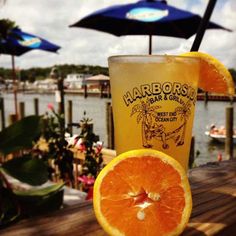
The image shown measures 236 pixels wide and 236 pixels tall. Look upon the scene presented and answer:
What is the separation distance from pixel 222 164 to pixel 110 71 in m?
0.57

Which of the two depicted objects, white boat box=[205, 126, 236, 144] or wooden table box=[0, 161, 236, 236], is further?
white boat box=[205, 126, 236, 144]

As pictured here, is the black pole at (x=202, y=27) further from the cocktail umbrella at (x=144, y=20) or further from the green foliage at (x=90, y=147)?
the cocktail umbrella at (x=144, y=20)

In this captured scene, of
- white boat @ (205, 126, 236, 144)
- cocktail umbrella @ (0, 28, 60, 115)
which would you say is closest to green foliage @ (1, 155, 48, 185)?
cocktail umbrella @ (0, 28, 60, 115)

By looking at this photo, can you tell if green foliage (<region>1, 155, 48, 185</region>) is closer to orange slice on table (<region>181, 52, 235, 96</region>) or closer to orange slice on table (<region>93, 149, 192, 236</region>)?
orange slice on table (<region>181, 52, 235, 96</region>)

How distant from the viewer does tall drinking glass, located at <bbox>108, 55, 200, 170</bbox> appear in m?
0.69

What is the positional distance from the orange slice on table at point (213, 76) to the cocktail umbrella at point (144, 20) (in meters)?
3.76

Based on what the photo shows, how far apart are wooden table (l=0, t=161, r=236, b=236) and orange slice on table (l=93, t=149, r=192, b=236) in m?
0.08

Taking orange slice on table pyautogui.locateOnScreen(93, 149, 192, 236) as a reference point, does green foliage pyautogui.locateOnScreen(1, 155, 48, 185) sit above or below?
below

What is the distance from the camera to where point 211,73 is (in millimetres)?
808

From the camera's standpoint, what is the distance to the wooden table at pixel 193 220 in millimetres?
631

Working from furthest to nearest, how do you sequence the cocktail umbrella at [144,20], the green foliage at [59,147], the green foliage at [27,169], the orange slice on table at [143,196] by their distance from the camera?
1. the cocktail umbrella at [144,20]
2. the green foliage at [59,147]
3. the green foliage at [27,169]
4. the orange slice on table at [143,196]

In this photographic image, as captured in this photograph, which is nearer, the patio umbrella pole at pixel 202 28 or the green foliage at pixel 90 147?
the patio umbrella pole at pixel 202 28

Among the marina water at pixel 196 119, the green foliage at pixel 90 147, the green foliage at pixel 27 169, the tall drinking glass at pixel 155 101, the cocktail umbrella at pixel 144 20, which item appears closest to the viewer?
the tall drinking glass at pixel 155 101

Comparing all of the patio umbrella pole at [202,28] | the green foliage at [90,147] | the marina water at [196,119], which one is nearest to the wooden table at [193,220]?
the marina water at [196,119]
